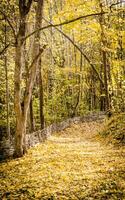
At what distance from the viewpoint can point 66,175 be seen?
11.4 m

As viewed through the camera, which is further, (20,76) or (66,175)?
(20,76)

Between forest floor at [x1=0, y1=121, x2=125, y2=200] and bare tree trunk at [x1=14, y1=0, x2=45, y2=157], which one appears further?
bare tree trunk at [x1=14, y1=0, x2=45, y2=157]

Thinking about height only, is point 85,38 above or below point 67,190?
above

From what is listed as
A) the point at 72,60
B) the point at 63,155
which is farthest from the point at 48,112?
the point at 63,155

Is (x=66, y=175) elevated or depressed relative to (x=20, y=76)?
depressed

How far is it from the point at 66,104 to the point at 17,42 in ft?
110

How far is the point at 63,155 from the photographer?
1508cm

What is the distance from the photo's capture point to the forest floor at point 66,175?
9.65m

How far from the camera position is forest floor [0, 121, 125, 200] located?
31.7ft

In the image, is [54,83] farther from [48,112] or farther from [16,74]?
[16,74]

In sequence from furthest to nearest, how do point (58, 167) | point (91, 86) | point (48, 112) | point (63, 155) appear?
point (91, 86) → point (48, 112) → point (63, 155) → point (58, 167)

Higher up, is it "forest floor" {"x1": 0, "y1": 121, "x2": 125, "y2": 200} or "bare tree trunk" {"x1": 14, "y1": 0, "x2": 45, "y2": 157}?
"bare tree trunk" {"x1": 14, "y1": 0, "x2": 45, "y2": 157}

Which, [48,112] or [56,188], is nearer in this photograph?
[56,188]

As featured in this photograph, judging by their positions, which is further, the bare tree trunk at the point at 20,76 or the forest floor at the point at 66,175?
the bare tree trunk at the point at 20,76
